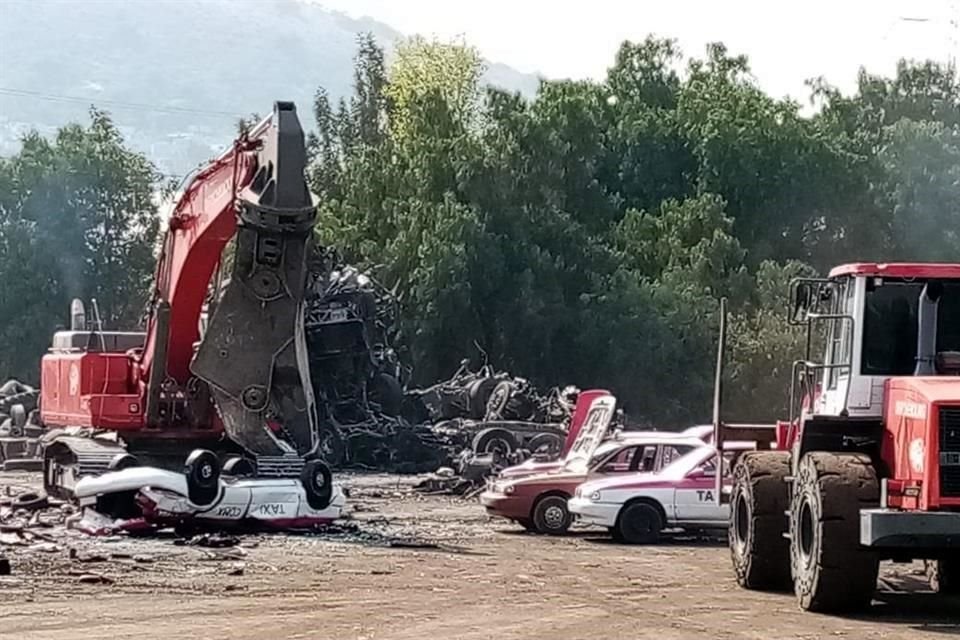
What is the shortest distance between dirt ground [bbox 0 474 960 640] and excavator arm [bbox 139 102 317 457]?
5.45ft

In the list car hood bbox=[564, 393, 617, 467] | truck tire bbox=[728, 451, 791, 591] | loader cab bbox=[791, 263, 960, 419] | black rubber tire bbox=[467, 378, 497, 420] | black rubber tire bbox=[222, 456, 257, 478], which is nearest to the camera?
loader cab bbox=[791, 263, 960, 419]

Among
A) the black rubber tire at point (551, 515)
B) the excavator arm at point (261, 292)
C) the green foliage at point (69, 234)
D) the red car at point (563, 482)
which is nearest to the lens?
the excavator arm at point (261, 292)

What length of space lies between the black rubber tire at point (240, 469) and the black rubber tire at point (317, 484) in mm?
688

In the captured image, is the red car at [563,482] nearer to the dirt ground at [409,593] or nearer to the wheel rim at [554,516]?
the wheel rim at [554,516]

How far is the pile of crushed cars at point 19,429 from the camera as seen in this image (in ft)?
Result: 135

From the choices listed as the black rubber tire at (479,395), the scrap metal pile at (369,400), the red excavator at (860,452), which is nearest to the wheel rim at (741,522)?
the red excavator at (860,452)

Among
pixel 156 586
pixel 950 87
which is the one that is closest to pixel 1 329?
pixel 950 87

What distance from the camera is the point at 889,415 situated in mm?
16250

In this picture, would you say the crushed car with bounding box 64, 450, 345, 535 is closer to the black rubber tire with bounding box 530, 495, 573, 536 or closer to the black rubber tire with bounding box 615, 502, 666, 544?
the black rubber tire with bounding box 530, 495, 573, 536

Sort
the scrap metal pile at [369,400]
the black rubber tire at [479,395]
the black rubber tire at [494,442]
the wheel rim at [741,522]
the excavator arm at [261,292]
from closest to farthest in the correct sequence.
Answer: the wheel rim at [741,522] → the excavator arm at [261,292] → the black rubber tire at [494,442] → the scrap metal pile at [369,400] → the black rubber tire at [479,395]

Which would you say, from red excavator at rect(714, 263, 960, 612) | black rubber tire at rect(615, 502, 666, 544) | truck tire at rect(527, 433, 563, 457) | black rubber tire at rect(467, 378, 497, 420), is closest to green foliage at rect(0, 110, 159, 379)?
black rubber tire at rect(467, 378, 497, 420)

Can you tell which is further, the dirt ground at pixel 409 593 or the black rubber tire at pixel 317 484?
the black rubber tire at pixel 317 484

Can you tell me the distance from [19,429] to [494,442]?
14.2 m

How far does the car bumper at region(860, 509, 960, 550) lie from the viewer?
48.9ft
